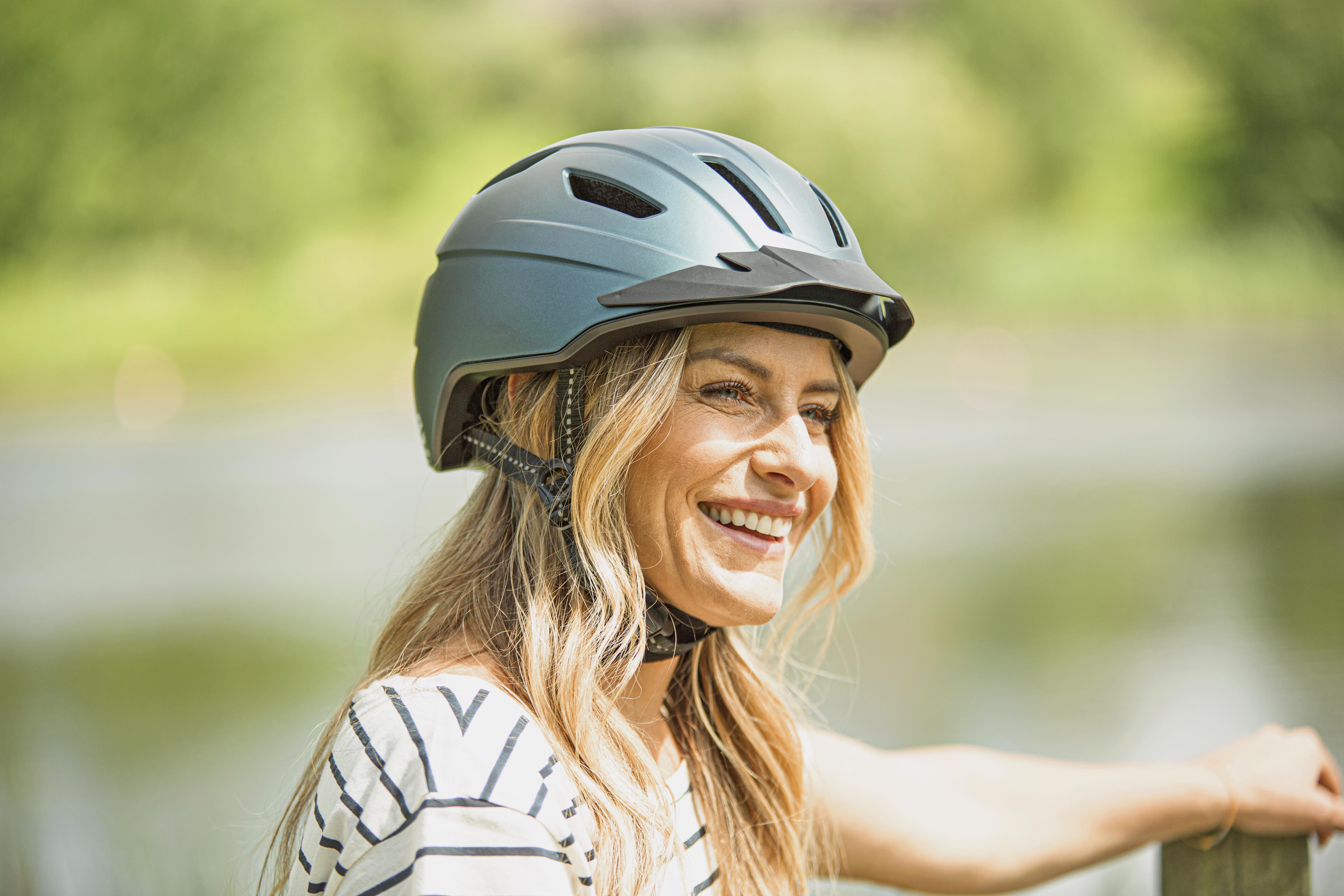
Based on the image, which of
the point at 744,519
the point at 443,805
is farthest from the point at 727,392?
the point at 443,805

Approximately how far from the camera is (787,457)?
1.13 m

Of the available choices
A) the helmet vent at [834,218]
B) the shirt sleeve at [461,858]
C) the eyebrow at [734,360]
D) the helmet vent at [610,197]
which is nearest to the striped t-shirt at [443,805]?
the shirt sleeve at [461,858]

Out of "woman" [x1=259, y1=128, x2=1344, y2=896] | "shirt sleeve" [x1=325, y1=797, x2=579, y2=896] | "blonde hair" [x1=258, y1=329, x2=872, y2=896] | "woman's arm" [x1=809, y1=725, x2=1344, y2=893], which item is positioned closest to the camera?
"shirt sleeve" [x1=325, y1=797, x2=579, y2=896]

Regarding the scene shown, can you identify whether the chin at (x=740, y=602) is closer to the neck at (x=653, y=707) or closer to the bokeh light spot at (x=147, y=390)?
the neck at (x=653, y=707)

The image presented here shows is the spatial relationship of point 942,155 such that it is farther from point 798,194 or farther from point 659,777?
point 659,777

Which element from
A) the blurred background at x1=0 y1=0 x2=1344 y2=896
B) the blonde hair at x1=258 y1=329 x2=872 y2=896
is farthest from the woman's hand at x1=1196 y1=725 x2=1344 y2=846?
the blurred background at x1=0 y1=0 x2=1344 y2=896

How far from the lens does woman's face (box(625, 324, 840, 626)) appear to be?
1.10 m

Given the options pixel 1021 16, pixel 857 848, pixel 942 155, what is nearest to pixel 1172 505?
pixel 942 155

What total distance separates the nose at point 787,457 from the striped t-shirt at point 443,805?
1.32 feet

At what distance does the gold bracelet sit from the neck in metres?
0.88

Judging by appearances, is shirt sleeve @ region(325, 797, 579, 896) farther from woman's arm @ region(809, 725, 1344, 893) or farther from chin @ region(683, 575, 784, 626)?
woman's arm @ region(809, 725, 1344, 893)

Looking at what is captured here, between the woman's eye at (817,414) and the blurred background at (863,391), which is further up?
the blurred background at (863,391)

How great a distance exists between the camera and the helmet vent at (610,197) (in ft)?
3.95

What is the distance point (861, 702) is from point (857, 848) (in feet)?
11.5
